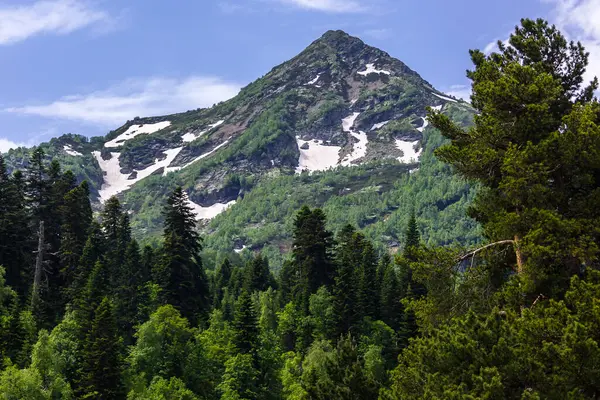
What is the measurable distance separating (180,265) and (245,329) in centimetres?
1123

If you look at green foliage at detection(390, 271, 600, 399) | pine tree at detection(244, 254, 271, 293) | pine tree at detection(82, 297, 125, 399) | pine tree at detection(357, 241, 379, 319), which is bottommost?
pine tree at detection(82, 297, 125, 399)

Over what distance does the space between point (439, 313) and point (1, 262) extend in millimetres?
62367

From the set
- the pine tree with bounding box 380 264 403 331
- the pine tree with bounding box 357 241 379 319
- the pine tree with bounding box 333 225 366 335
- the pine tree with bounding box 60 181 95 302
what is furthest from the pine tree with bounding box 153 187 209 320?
the pine tree with bounding box 380 264 403 331

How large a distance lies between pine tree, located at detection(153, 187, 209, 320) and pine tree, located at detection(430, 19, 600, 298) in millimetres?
40121

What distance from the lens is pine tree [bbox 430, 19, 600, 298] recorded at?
18719mm

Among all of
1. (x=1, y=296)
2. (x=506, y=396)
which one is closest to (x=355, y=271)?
(x=1, y=296)

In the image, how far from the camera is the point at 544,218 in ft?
61.5

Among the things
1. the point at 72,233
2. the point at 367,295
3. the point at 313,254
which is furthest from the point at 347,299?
the point at 72,233

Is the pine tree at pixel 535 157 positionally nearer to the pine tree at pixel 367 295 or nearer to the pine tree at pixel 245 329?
the pine tree at pixel 245 329

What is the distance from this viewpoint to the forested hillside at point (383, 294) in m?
16.3

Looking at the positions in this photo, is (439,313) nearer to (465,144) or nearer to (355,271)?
(465,144)

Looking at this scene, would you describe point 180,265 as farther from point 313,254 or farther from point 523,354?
point 523,354

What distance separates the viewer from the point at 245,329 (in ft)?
176

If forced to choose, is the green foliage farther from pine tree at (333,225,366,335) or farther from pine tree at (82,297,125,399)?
pine tree at (333,225,366,335)
